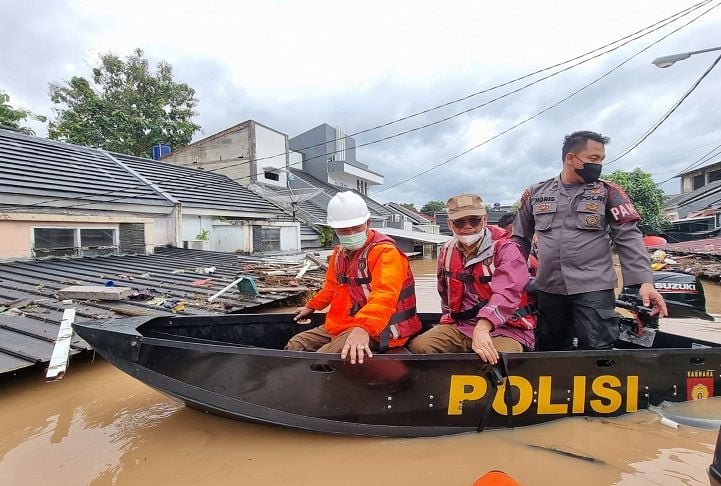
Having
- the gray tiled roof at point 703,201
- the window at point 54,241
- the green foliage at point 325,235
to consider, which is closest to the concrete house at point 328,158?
the green foliage at point 325,235

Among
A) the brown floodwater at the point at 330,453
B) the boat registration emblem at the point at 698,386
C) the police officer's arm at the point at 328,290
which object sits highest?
the police officer's arm at the point at 328,290

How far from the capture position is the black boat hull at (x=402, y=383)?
2.74m

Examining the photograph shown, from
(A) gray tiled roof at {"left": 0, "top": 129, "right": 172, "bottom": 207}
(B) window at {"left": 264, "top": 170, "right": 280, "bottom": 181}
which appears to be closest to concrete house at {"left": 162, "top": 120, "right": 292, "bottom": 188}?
(B) window at {"left": 264, "top": 170, "right": 280, "bottom": 181}

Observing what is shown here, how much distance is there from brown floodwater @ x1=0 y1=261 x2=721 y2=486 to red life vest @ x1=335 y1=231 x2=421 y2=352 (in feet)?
2.56

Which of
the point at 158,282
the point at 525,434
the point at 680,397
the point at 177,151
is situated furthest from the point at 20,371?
the point at 177,151

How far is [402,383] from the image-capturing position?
9.20 ft

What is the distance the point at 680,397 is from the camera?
3.12 metres

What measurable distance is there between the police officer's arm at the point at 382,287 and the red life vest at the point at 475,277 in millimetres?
377

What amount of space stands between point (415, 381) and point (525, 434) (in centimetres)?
98

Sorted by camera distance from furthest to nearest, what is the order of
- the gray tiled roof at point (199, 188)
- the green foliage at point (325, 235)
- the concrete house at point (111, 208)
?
the green foliage at point (325, 235) < the gray tiled roof at point (199, 188) < the concrete house at point (111, 208)

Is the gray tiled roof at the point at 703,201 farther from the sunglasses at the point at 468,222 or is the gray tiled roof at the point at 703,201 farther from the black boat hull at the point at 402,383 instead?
the sunglasses at the point at 468,222

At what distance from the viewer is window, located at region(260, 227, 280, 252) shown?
1402 cm

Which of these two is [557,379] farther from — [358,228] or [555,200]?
[358,228]

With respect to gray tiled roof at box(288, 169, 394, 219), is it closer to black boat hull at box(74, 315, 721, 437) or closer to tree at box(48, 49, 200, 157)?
tree at box(48, 49, 200, 157)
